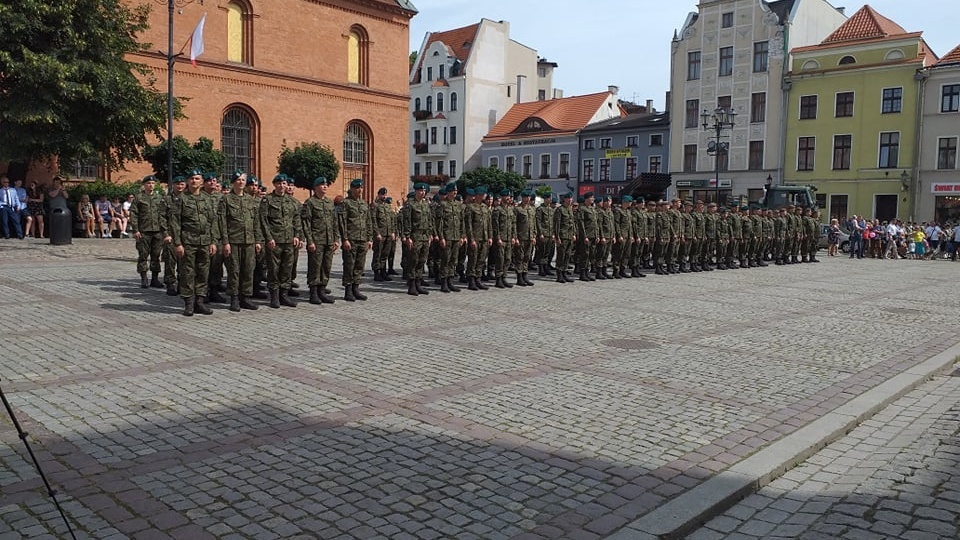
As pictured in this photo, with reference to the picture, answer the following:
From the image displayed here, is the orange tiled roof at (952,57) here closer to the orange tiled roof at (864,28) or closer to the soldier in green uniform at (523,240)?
the orange tiled roof at (864,28)

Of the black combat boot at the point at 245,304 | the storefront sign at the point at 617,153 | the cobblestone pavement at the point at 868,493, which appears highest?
the storefront sign at the point at 617,153

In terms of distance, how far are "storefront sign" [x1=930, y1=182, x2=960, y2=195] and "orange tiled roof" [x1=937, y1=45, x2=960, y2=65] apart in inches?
252

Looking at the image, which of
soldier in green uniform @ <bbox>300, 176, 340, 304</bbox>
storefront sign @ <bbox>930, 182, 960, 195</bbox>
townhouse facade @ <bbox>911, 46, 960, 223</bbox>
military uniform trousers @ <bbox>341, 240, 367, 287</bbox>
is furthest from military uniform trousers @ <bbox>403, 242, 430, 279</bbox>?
storefront sign @ <bbox>930, 182, 960, 195</bbox>

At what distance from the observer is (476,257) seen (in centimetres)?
1462

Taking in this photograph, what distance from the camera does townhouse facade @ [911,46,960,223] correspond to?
40.5m

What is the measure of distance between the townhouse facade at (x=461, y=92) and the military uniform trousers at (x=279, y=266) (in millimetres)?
55211

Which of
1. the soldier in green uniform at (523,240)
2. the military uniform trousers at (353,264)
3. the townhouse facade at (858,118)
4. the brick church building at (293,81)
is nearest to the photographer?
the military uniform trousers at (353,264)

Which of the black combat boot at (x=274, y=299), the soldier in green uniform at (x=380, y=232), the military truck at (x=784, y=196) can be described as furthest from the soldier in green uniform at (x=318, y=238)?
the military truck at (x=784, y=196)

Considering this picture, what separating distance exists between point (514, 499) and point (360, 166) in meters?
39.4

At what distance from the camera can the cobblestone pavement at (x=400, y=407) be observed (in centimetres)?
411

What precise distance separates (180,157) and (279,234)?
16.2 m

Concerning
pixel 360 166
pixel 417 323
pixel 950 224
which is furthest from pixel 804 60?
pixel 417 323

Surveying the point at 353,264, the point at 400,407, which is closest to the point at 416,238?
the point at 353,264

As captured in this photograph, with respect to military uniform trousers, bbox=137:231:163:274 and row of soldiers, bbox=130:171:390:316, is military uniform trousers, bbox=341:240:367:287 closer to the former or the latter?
row of soldiers, bbox=130:171:390:316
